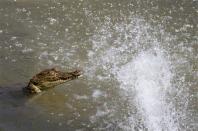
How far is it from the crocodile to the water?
137 mm

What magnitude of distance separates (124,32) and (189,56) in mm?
1519

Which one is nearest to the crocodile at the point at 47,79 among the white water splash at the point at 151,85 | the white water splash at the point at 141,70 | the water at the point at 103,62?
the water at the point at 103,62

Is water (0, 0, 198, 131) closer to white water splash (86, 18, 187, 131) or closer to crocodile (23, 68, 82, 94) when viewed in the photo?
white water splash (86, 18, 187, 131)

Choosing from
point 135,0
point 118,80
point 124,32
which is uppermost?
point 135,0

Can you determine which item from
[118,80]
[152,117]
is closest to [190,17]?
[118,80]

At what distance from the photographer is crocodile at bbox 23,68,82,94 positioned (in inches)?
282

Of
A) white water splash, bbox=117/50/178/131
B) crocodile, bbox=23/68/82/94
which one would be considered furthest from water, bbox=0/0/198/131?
crocodile, bbox=23/68/82/94

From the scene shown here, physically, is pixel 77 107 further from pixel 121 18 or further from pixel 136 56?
pixel 121 18

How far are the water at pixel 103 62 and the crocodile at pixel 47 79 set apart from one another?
137 millimetres

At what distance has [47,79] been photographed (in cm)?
722

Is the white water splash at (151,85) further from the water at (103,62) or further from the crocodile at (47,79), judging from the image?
the crocodile at (47,79)

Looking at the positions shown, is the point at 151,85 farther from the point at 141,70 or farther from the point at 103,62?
the point at 103,62

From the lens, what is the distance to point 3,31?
29.2 ft

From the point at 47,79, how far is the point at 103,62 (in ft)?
4.76
